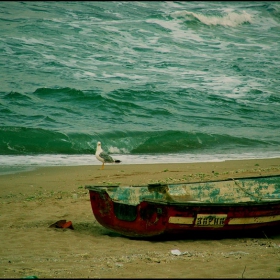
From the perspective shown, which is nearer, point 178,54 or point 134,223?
point 134,223

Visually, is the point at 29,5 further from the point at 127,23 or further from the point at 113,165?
the point at 113,165

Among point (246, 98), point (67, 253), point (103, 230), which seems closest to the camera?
point (67, 253)

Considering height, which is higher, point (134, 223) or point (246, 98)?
point (134, 223)

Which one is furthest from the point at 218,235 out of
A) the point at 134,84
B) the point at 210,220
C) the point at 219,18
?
the point at 219,18

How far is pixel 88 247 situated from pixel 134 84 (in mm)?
16016

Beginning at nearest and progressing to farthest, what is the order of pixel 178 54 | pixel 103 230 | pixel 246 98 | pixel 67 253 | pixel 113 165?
pixel 67 253 → pixel 103 230 → pixel 113 165 → pixel 246 98 → pixel 178 54

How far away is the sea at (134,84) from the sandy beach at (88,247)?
9.68 feet

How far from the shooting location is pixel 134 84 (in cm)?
2191

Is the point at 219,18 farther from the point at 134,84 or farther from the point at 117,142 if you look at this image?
the point at 117,142

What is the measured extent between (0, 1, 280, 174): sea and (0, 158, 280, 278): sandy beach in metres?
2.95

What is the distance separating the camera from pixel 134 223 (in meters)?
6.72

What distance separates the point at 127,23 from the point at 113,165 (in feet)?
66.8

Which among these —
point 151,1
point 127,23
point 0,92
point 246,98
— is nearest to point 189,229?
point 0,92

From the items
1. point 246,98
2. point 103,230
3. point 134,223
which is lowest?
point 246,98
